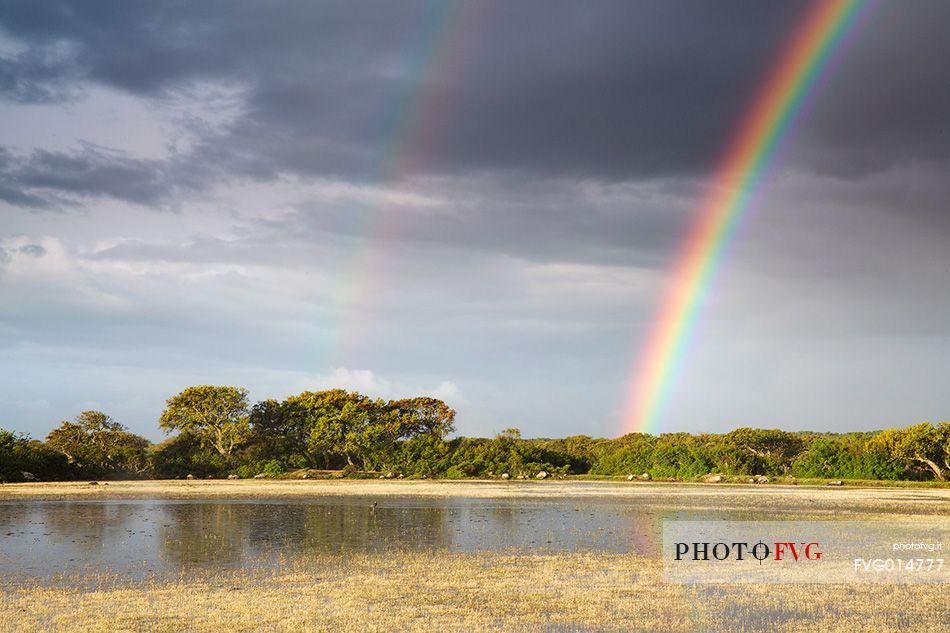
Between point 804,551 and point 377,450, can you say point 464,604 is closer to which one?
point 804,551

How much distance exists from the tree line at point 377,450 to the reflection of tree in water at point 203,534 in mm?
41944

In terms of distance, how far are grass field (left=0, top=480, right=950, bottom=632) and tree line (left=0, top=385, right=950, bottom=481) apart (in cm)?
6503

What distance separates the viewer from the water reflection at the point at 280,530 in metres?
28.1

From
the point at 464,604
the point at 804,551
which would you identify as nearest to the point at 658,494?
the point at 804,551

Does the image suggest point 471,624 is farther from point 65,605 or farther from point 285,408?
point 285,408

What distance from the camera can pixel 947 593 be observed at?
813 inches

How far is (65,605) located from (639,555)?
17.3m

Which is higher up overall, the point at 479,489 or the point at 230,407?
the point at 230,407

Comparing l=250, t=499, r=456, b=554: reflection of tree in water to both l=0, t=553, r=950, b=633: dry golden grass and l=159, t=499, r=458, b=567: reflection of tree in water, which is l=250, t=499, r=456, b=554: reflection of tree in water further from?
l=0, t=553, r=950, b=633: dry golden grass

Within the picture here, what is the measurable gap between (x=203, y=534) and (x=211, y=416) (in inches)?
2939

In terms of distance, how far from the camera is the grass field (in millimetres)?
17328

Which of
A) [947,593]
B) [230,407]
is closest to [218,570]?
[947,593]

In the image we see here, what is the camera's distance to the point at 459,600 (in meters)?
20.0

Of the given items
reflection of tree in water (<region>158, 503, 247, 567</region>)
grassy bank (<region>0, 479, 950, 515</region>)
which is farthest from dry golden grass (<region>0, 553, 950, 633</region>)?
grassy bank (<region>0, 479, 950, 515</region>)
